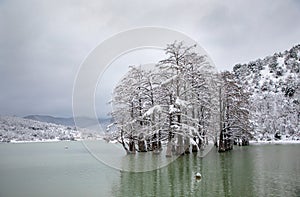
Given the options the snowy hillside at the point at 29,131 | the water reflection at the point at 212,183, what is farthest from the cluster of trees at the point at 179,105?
the snowy hillside at the point at 29,131

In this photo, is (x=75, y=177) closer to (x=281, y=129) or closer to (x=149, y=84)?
(x=149, y=84)

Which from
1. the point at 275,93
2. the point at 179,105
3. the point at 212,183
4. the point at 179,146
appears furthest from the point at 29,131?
the point at 212,183

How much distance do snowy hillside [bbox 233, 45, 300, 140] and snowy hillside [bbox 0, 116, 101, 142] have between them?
265 ft

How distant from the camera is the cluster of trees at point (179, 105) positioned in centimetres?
2877

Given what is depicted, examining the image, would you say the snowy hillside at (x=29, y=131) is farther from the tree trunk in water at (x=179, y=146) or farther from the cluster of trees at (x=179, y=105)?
the tree trunk in water at (x=179, y=146)

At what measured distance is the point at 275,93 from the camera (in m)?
81.9

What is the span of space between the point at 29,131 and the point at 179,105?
14024 centimetres

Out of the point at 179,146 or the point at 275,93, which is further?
the point at 275,93

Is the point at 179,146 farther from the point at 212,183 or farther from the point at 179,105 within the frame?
the point at 212,183

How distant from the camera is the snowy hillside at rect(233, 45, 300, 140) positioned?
70.1 meters

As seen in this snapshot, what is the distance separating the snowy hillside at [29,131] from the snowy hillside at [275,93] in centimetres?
8072

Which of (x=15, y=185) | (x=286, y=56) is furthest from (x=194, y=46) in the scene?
(x=286, y=56)

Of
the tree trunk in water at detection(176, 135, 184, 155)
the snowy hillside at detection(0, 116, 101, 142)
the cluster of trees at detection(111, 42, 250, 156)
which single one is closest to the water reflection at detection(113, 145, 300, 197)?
the tree trunk in water at detection(176, 135, 184, 155)

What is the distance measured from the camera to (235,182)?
15289mm
